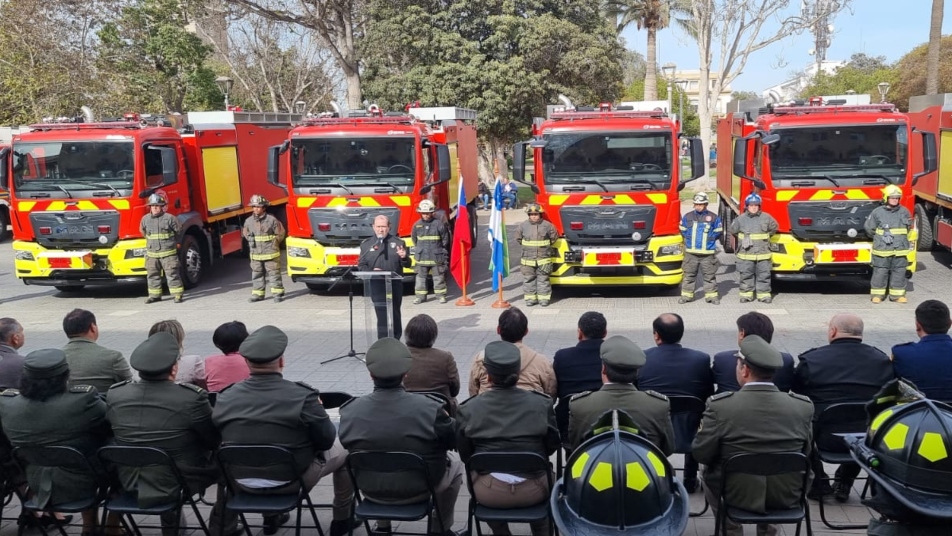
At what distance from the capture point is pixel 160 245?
13055 millimetres

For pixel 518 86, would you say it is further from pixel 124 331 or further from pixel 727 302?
pixel 124 331

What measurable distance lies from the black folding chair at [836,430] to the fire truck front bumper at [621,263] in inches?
286

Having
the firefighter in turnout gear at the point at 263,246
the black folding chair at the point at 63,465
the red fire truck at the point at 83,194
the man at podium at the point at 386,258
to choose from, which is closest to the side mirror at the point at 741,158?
the man at podium at the point at 386,258

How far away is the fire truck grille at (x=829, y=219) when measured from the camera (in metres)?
11.9

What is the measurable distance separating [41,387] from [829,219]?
10661mm

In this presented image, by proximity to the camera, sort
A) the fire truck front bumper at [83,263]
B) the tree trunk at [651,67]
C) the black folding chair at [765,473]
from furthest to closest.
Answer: the tree trunk at [651,67], the fire truck front bumper at [83,263], the black folding chair at [765,473]

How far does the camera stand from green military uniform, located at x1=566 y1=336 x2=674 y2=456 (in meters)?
4.44

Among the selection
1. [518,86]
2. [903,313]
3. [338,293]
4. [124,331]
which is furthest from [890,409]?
[518,86]

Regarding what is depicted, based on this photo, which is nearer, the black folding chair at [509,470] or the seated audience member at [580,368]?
the black folding chair at [509,470]

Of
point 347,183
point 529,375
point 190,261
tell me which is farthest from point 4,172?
point 529,375

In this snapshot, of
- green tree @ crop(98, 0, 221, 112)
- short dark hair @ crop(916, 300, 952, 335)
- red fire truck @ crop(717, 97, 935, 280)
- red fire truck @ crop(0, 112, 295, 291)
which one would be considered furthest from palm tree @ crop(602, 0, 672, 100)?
short dark hair @ crop(916, 300, 952, 335)

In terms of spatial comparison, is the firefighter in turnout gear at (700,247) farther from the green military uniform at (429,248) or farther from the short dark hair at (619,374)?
the short dark hair at (619,374)

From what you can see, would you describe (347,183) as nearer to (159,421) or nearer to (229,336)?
(229,336)

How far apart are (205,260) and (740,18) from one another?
20.3 metres
